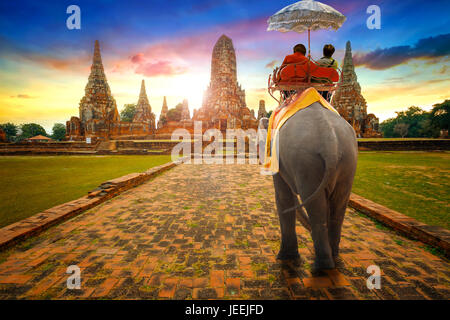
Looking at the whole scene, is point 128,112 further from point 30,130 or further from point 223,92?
point 223,92

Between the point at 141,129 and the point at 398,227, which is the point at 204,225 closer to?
the point at 398,227

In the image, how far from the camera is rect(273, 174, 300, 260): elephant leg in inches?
97.5

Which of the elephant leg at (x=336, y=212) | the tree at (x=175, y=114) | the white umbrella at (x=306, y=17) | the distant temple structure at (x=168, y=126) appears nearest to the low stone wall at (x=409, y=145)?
the distant temple structure at (x=168, y=126)

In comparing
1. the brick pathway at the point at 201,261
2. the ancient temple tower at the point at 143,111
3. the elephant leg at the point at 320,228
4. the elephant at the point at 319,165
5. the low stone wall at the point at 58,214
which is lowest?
the brick pathway at the point at 201,261

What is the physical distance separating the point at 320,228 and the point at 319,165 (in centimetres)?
67

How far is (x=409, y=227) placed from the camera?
3.19 m

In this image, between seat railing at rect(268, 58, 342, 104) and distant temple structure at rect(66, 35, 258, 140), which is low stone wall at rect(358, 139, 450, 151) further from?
seat railing at rect(268, 58, 342, 104)

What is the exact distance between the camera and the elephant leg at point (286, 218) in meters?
2.48

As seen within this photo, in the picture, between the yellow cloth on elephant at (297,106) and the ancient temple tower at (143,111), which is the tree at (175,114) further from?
the yellow cloth on elephant at (297,106)

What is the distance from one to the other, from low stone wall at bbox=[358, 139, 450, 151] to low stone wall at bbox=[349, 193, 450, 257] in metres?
19.0

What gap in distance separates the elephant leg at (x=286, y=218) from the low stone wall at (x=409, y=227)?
1.97 meters

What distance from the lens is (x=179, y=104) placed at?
2507 inches

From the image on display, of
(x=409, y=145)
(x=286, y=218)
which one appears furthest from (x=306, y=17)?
(x=409, y=145)

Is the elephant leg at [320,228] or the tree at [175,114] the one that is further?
the tree at [175,114]
